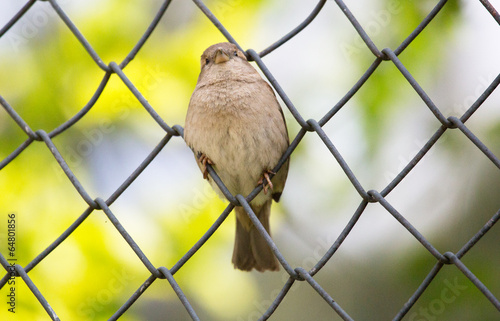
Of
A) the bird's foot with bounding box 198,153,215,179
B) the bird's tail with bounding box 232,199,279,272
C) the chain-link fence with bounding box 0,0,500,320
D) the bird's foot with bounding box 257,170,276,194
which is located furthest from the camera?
the bird's tail with bounding box 232,199,279,272

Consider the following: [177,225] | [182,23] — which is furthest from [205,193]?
[182,23]

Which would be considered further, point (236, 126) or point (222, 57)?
point (222, 57)

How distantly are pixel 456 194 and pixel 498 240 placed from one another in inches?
8.3

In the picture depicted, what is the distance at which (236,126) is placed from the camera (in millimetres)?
1889

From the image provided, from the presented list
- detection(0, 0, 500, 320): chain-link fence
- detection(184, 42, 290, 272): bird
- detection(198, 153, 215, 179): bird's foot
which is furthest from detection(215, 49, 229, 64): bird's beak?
detection(0, 0, 500, 320): chain-link fence

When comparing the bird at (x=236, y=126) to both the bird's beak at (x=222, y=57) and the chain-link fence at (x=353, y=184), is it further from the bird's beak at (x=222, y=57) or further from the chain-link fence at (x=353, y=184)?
the chain-link fence at (x=353, y=184)

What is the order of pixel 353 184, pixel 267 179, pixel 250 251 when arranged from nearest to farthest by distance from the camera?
pixel 353 184 → pixel 267 179 → pixel 250 251

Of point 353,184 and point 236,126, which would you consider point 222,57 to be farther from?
point 353,184

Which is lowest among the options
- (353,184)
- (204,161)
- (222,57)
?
(353,184)

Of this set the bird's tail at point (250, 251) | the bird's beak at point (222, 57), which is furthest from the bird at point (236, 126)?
the bird's tail at point (250, 251)

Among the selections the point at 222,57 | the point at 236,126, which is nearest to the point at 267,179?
the point at 236,126

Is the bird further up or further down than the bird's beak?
further down

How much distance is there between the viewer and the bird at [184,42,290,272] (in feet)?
6.22

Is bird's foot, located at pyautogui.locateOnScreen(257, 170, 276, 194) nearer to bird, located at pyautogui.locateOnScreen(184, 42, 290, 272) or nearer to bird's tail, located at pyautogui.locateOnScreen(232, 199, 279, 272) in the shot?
bird, located at pyautogui.locateOnScreen(184, 42, 290, 272)
